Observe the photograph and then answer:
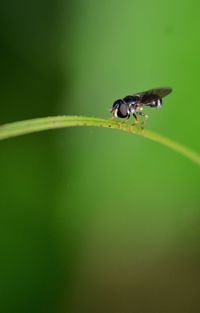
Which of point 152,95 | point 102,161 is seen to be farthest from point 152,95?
point 102,161

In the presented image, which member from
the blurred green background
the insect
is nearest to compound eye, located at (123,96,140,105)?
the insect

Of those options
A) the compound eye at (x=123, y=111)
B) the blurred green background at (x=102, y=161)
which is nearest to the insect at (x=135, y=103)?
the compound eye at (x=123, y=111)

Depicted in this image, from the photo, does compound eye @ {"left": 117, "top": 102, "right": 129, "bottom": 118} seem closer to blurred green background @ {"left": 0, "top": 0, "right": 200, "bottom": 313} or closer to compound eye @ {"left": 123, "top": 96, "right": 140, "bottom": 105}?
compound eye @ {"left": 123, "top": 96, "right": 140, "bottom": 105}

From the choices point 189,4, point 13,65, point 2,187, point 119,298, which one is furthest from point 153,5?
point 119,298

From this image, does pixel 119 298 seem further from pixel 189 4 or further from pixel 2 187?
pixel 189 4

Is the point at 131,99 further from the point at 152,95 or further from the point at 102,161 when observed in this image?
the point at 102,161

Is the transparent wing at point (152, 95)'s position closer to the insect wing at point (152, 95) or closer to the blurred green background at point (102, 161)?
the insect wing at point (152, 95)
